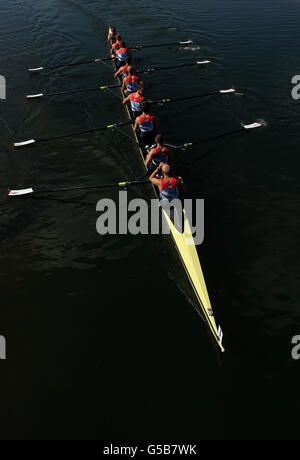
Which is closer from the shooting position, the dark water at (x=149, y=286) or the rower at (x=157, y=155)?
the dark water at (x=149, y=286)

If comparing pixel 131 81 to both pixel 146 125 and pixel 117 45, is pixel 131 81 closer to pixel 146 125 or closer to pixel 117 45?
pixel 146 125

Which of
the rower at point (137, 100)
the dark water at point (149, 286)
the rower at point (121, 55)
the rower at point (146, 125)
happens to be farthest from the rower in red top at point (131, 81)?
the rower at point (121, 55)

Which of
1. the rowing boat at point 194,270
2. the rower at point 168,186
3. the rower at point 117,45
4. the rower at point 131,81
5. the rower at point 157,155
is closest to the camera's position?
the rowing boat at point 194,270

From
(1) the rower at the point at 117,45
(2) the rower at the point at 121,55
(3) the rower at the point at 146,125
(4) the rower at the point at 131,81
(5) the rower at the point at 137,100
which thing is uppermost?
(1) the rower at the point at 117,45

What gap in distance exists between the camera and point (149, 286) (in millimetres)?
10219

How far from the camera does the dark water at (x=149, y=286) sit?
762 centimetres

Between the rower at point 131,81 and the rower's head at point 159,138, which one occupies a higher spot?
the rower at point 131,81

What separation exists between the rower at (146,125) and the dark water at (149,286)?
1.34m

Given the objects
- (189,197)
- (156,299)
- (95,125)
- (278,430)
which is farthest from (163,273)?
(95,125)

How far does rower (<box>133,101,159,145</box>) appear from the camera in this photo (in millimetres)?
14367

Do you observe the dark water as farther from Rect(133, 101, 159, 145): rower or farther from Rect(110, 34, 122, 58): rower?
Rect(110, 34, 122, 58): rower

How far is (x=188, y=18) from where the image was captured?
3031cm

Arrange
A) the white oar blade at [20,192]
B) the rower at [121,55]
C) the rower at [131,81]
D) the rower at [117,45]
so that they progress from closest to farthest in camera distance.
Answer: the white oar blade at [20,192], the rower at [131,81], the rower at [121,55], the rower at [117,45]

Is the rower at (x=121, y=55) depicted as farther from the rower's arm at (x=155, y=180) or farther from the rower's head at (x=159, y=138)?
the rower's arm at (x=155, y=180)
